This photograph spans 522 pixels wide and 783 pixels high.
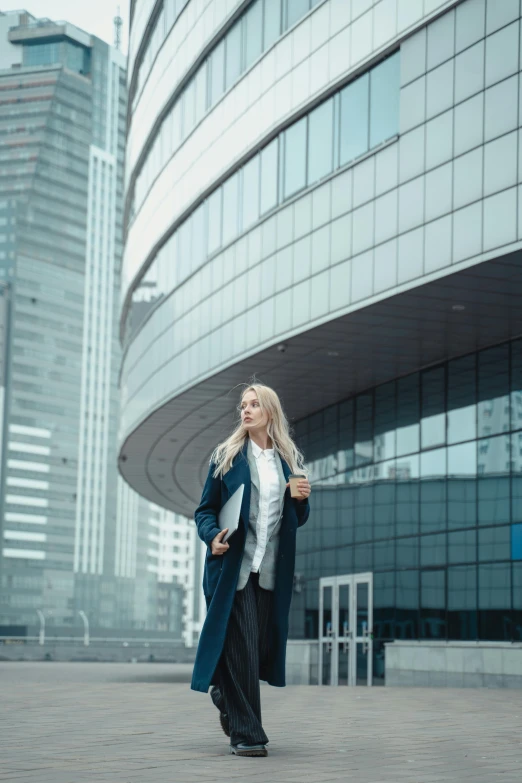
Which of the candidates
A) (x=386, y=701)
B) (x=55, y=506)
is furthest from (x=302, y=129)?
(x=55, y=506)

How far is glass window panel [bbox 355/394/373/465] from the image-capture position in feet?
84.8

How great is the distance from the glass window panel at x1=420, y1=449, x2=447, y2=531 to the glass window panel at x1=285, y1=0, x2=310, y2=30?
839 centimetres

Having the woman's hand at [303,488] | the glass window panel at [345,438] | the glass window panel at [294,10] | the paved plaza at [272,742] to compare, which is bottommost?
the paved plaza at [272,742]

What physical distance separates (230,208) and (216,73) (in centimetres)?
352

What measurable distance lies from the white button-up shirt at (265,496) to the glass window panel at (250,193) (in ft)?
57.1

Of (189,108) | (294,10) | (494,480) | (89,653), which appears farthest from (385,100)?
(89,653)

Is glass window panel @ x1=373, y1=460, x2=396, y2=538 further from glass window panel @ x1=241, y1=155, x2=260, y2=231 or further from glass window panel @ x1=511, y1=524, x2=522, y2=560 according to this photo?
glass window panel @ x1=241, y1=155, x2=260, y2=231

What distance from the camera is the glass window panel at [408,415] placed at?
24.0 m

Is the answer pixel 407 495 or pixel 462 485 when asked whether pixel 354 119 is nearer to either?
pixel 462 485

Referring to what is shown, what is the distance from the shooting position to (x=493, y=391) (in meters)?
21.2

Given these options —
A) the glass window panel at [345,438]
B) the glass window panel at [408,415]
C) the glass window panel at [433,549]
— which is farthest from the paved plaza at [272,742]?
the glass window panel at [345,438]

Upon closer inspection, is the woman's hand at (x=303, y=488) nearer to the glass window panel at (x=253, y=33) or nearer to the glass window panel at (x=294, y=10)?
the glass window panel at (x=294, y=10)

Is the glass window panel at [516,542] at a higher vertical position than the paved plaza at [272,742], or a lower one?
higher

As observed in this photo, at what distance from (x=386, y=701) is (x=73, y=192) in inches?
6940
